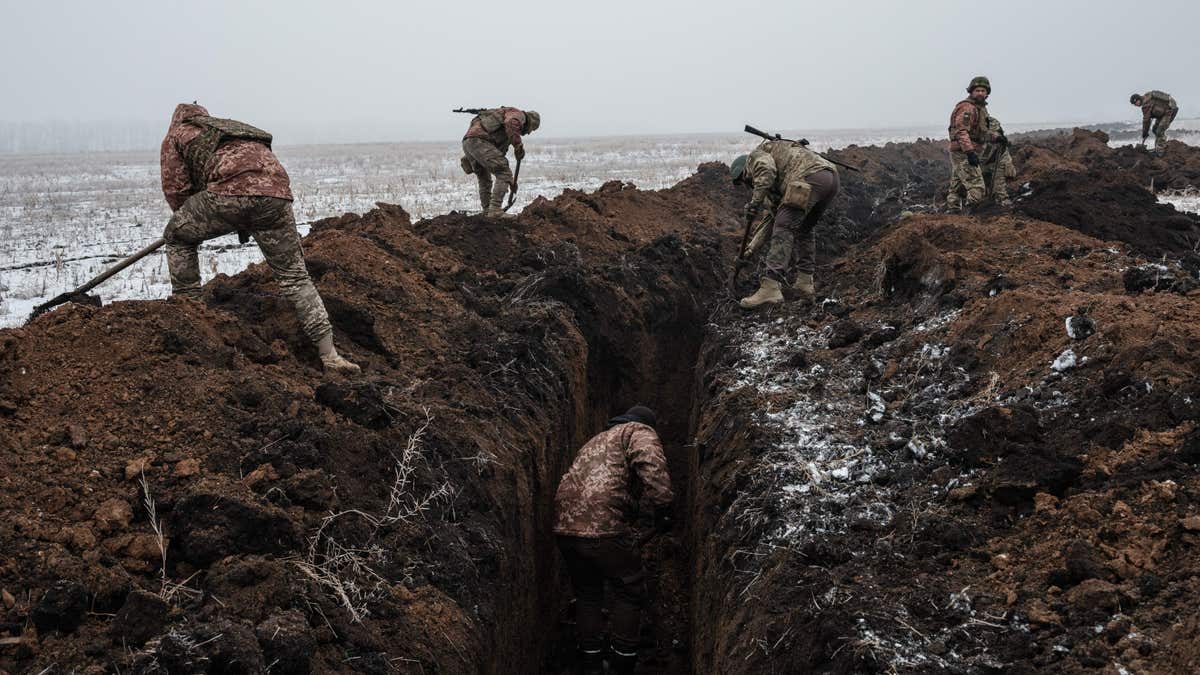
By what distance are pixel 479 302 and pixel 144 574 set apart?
14.8 feet

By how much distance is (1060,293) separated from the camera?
5.39 meters

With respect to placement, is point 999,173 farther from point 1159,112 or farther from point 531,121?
point 1159,112

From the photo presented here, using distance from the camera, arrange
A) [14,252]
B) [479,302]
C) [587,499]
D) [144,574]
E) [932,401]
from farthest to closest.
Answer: [14,252]
[479,302]
[587,499]
[932,401]
[144,574]

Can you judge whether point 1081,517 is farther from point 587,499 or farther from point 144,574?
point 144,574

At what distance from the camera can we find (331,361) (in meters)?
5.02

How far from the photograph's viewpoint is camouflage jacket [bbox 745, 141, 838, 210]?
7.91m

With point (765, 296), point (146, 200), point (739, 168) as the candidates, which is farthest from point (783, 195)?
point (146, 200)

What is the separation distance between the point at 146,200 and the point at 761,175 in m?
19.1

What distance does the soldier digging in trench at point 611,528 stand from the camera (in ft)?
17.5

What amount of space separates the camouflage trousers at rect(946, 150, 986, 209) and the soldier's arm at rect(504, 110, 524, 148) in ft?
19.4

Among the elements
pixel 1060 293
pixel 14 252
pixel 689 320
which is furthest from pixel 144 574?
pixel 14 252

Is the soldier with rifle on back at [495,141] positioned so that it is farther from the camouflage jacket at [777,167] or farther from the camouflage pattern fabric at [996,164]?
the camouflage pattern fabric at [996,164]

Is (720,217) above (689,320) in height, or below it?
above

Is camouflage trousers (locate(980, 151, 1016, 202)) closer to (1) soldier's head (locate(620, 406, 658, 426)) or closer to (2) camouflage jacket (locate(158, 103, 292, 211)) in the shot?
(1) soldier's head (locate(620, 406, 658, 426))
